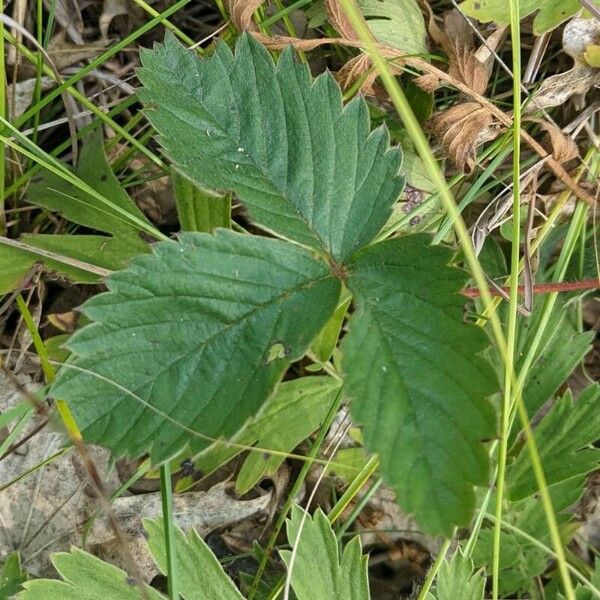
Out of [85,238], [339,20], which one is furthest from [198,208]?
[339,20]

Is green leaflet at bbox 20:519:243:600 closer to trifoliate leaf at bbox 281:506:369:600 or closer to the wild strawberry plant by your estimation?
trifoliate leaf at bbox 281:506:369:600

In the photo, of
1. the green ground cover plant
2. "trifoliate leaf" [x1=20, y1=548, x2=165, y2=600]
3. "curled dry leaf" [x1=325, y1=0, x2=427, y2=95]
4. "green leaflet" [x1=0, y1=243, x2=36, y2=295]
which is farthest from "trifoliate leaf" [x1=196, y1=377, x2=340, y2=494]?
"curled dry leaf" [x1=325, y1=0, x2=427, y2=95]

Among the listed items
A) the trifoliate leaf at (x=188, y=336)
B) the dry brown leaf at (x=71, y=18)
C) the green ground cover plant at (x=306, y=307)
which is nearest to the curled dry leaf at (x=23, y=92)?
the green ground cover plant at (x=306, y=307)

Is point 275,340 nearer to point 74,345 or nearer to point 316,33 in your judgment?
point 74,345

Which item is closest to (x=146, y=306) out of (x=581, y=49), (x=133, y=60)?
(x=133, y=60)

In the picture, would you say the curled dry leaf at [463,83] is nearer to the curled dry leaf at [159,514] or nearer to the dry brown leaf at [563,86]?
the dry brown leaf at [563,86]

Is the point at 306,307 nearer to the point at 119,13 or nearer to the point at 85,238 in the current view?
the point at 85,238
